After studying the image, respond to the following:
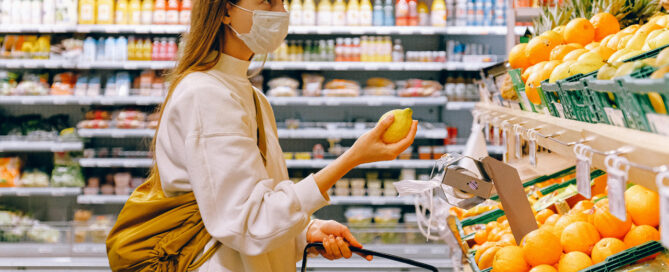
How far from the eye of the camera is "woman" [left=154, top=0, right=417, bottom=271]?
1.04m

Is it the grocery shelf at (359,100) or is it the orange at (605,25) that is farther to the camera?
the grocery shelf at (359,100)

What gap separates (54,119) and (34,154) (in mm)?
407

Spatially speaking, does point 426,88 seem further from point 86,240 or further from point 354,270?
Result: point 86,240

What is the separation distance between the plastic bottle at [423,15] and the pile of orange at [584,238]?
112 inches

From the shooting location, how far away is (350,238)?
4.41 ft

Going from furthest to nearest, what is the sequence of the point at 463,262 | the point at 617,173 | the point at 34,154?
the point at 34,154
the point at 463,262
the point at 617,173

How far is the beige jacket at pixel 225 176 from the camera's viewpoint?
3.40 ft

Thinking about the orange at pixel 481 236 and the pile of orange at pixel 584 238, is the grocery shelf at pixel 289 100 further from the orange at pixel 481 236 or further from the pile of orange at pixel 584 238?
the pile of orange at pixel 584 238

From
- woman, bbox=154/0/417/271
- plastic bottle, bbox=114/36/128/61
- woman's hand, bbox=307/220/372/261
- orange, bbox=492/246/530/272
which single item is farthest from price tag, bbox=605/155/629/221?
plastic bottle, bbox=114/36/128/61

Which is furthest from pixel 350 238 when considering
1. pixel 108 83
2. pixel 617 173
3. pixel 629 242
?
pixel 108 83

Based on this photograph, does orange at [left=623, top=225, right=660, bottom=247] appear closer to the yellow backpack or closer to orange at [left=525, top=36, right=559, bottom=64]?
orange at [left=525, top=36, right=559, bottom=64]

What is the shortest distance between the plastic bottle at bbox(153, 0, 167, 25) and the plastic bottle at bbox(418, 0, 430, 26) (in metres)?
1.84

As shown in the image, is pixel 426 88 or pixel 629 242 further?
pixel 426 88

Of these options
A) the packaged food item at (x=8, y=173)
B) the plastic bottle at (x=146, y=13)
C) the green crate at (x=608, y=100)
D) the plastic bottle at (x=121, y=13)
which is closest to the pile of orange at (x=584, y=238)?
the green crate at (x=608, y=100)
